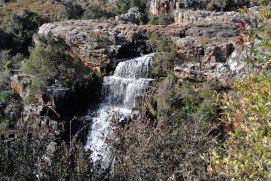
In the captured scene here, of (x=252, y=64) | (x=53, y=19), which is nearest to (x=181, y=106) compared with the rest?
(x=252, y=64)

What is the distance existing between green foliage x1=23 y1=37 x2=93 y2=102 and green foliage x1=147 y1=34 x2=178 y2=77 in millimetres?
3613

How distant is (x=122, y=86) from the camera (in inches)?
579

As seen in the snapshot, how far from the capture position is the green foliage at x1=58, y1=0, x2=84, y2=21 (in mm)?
27266

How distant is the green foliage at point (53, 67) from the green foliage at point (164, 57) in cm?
361

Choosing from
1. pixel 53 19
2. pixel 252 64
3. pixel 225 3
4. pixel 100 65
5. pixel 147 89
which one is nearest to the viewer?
pixel 252 64

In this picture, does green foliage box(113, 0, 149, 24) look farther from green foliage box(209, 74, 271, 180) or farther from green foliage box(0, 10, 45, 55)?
green foliage box(209, 74, 271, 180)

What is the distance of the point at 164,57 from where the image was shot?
14352 millimetres

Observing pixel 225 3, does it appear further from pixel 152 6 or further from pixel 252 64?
pixel 252 64

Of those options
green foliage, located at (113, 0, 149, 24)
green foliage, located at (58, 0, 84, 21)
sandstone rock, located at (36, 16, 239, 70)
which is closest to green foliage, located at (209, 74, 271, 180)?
sandstone rock, located at (36, 16, 239, 70)

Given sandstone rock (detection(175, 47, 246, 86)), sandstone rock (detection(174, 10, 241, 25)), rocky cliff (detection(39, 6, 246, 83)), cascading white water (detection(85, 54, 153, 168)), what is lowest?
cascading white water (detection(85, 54, 153, 168))

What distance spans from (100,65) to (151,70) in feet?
9.83

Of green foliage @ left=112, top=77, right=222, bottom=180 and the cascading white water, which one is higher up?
green foliage @ left=112, top=77, right=222, bottom=180

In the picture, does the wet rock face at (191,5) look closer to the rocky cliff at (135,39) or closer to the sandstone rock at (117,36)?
the rocky cliff at (135,39)

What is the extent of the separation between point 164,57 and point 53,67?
5.68 metres
